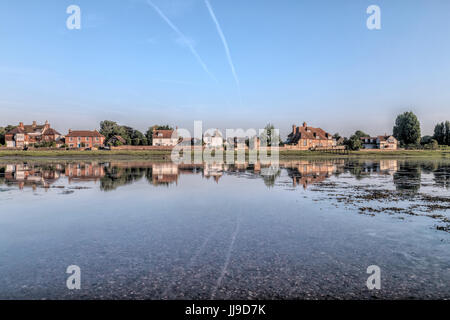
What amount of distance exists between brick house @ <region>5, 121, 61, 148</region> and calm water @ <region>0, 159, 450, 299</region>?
460ft

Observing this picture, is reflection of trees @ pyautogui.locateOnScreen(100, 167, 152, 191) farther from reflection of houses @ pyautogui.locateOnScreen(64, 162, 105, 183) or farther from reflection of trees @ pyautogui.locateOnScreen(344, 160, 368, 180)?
reflection of trees @ pyautogui.locateOnScreen(344, 160, 368, 180)

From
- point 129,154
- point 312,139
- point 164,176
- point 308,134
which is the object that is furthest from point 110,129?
point 164,176

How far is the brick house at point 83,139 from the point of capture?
13112 cm

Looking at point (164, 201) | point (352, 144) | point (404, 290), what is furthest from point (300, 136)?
point (404, 290)

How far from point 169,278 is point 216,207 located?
1050 cm

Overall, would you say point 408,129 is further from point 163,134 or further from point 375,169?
point 163,134

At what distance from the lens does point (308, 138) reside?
13075 cm

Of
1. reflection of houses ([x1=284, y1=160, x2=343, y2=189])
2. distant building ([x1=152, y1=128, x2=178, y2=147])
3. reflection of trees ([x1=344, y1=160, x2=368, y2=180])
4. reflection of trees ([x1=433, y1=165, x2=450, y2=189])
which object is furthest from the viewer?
distant building ([x1=152, y1=128, x2=178, y2=147])

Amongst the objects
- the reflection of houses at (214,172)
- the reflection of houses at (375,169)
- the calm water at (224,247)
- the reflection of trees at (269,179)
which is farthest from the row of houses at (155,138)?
the calm water at (224,247)

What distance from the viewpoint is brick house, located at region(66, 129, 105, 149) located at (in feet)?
430

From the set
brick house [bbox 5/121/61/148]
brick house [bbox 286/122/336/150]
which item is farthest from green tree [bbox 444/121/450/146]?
brick house [bbox 5/121/61/148]

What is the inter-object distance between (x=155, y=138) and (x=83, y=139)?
1208 inches

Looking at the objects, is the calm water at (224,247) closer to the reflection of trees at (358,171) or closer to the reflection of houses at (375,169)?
the reflection of trees at (358,171)
